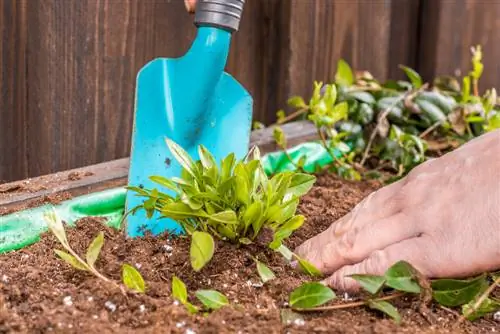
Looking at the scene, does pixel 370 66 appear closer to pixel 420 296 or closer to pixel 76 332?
pixel 420 296

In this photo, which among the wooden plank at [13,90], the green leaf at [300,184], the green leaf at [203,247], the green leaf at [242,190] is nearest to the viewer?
the green leaf at [203,247]

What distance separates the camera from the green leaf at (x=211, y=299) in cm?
102

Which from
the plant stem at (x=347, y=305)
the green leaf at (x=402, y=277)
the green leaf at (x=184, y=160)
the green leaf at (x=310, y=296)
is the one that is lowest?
the plant stem at (x=347, y=305)

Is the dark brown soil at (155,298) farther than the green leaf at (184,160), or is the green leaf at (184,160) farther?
the green leaf at (184,160)

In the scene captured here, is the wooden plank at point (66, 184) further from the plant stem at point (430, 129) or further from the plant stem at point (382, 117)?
the plant stem at point (430, 129)

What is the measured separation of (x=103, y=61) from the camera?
178 cm

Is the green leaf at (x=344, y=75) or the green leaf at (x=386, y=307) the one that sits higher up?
the green leaf at (x=344, y=75)

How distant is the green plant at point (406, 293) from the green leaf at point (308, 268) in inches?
4.6

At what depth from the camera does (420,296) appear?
42.9 inches

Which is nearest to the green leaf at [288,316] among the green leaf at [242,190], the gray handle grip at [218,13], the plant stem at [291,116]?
the green leaf at [242,190]

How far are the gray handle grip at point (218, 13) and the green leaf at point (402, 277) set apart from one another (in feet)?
2.39

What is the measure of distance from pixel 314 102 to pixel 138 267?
953mm

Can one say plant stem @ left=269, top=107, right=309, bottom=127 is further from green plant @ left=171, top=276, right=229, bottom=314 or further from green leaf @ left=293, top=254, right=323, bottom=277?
green plant @ left=171, top=276, right=229, bottom=314

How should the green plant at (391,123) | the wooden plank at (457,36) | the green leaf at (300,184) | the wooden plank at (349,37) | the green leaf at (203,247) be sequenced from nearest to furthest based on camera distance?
the green leaf at (203,247) → the green leaf at (300,184) → the green plant at (391,123) → the wooden plank at (349,37) → the wooden plank at (457,36)
